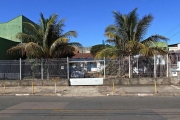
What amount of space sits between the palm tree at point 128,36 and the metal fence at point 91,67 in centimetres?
77

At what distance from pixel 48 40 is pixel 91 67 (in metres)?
4.54

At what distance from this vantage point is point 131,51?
69.2 ft

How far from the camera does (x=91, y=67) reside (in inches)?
855

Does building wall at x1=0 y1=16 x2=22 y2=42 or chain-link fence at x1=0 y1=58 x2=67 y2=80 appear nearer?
chain-link fence at x1=0 y1=58 x2=67 y2=80

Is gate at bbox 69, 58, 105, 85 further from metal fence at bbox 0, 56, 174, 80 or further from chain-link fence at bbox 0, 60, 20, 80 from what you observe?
chain-link fence at bbox 0, 60, 20, 80

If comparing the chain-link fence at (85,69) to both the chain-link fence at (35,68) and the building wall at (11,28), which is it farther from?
the building wall at (11,28)

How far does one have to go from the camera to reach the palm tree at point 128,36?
21062 millimetres

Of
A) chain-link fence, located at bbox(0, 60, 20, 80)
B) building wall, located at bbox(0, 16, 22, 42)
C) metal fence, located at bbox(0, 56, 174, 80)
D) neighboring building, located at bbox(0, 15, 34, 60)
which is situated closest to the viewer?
metal fence, located at bbox(0, 56, 174, 80)

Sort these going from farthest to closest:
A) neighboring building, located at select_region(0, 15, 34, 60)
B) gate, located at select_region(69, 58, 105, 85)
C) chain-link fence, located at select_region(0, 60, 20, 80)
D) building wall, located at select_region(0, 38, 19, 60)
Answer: neighboring building, located at select_region(0, 15, 34, 60) < building wall, located at select_region(0, 38, 19, 60) < chain-link fence, located at select_region(0, 60, 20, 80) < gate, located at select_region(69, 58, 105, 85)

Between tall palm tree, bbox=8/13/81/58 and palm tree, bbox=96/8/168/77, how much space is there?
3.47 metres

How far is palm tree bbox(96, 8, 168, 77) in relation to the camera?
21062mm

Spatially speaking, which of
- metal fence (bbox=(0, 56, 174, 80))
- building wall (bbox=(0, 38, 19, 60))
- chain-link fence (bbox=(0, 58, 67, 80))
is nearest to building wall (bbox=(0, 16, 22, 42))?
building wall (bbox=(0, 38, 19, 60))

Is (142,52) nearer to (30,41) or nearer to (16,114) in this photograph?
(30,41)

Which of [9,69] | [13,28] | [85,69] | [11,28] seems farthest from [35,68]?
[11,28]
